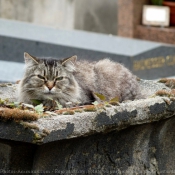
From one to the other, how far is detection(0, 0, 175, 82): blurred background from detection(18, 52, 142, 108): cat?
2023mm

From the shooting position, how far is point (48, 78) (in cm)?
416

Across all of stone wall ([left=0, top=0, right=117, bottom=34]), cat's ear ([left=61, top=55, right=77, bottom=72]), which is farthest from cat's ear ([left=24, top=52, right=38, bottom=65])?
stone wall ([left=0, top=0, right=117, bottom=34])

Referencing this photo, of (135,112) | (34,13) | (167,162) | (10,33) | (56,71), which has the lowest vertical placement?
(167,162)

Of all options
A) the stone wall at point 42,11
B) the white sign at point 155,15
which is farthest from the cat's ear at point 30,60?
the white sign at point 155,15

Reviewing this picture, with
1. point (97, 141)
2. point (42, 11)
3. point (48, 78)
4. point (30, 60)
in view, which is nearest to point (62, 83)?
point (48, 78)

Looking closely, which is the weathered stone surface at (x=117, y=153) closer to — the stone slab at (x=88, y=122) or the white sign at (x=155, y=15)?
the stone slab at (x=88, y=122)

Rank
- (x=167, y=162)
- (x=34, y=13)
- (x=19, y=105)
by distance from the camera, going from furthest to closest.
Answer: (x=34, y=13) → (x=167, y=162) → (x=19, y=105)

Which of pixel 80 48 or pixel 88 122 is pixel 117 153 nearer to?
pixel 88 122

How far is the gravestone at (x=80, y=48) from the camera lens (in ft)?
26.0

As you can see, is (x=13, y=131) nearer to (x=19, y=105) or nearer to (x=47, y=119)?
(x=47, y=119)

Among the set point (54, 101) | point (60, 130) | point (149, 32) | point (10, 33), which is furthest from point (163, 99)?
point (149, 32)

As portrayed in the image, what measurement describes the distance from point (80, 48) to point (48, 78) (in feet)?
13.4

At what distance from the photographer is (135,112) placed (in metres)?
3.74

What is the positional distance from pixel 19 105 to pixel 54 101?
0.36 meters
